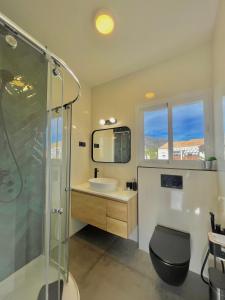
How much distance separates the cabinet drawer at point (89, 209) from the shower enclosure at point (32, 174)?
1.27 feet

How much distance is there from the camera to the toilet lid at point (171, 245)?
1.23 metres

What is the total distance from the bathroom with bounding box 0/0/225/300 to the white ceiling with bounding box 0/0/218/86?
1 centimetres

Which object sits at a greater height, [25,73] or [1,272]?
[25,73]

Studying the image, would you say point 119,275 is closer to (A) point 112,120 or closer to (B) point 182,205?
(B) point 182,205

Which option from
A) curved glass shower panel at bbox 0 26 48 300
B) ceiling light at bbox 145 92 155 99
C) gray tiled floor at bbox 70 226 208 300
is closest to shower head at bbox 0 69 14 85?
curved glass shower panel at bbox 0 26 48 300

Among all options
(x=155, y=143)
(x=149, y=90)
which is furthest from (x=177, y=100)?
(x=155, y=143)

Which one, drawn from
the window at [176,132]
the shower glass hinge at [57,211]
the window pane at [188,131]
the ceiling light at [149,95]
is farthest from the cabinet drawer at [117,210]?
the ceiling light at [149,95]

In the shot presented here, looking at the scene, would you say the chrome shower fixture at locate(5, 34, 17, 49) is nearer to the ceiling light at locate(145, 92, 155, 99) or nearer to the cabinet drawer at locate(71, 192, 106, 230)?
the ceiling light at locate(145, 92, 155, 99)

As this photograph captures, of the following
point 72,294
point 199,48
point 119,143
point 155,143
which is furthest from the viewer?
point 119,143

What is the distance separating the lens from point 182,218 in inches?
66.7

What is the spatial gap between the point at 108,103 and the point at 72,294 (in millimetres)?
2397

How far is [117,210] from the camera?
179 centimetres

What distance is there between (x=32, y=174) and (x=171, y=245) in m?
1.66

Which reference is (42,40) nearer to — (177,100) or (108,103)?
(108,103)
